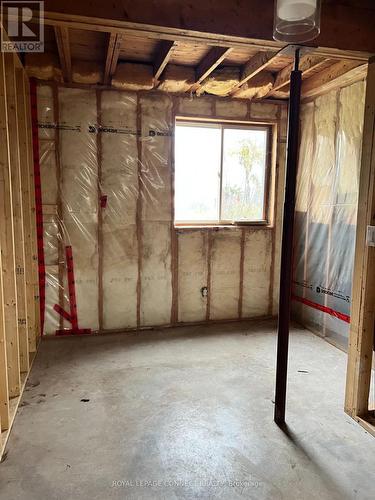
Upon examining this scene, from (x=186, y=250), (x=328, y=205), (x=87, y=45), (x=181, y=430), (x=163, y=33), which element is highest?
(x=87, y=45)

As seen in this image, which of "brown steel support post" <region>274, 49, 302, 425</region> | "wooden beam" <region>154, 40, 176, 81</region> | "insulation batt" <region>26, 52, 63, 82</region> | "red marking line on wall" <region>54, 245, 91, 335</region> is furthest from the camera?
"red marking line on wall" <region>54, 245, 91, 335</region>

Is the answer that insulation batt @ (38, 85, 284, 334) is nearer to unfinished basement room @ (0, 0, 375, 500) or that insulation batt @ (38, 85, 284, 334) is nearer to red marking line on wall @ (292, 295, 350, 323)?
unfinished basement room @ (0, 0, 375, 500)

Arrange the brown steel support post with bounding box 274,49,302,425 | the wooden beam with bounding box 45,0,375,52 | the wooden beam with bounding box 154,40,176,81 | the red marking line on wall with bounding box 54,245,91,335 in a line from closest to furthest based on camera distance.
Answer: the wooden beam with bounding box 45,0,375,52 → the brown steel support post with bounding box 274,49,302,425 → the wooden beam with bounding box 154,40,176,81 → the red marking line on wall with bounding box 54,245,91,335

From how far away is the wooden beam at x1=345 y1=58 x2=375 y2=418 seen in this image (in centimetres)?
234

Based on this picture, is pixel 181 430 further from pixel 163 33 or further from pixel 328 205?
pixel 328 205

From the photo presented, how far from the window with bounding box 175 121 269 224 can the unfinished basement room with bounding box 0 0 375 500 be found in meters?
0.02

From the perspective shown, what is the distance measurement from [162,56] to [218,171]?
1.46 meters

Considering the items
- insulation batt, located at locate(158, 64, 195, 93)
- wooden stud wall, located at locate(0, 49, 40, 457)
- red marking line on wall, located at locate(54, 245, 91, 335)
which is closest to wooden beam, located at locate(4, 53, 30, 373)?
wooden stud wall, located at locate(0, 49, 40, 457)

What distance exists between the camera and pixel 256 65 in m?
3.32

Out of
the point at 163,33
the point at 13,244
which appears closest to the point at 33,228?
the point at 13,244

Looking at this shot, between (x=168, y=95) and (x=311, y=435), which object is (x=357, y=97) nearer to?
(x=168, y=95)

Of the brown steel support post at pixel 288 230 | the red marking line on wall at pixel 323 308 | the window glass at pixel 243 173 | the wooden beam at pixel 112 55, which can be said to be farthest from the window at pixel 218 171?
the brown steel support post at pixel 288 230

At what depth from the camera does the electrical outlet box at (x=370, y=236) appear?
7.59 ft

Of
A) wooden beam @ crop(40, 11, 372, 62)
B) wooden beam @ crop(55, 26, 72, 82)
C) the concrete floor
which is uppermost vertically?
wooden beam @ crop(55, 26, 72, 82)
